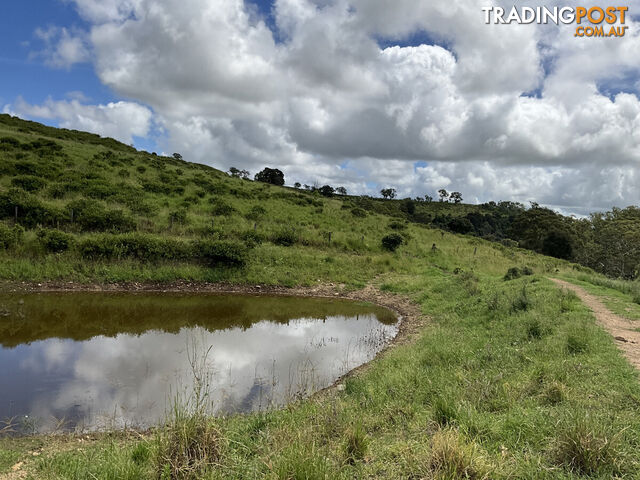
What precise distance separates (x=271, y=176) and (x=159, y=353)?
63002mm

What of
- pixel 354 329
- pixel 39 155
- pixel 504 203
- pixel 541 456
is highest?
pixel 504 203

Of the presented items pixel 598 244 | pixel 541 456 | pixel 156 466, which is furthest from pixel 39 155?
pixel 598 244

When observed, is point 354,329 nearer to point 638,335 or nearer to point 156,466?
point 638,335

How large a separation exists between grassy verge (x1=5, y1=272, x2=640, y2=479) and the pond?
848 mm

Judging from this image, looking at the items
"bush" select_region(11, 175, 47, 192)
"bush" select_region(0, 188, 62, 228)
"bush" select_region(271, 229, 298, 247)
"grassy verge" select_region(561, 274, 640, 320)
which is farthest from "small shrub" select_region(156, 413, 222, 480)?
A: "bush" select_region(11, 175, 47, 192)

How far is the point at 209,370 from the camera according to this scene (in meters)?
8.80

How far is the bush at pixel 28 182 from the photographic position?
22.6m

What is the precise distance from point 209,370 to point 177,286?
879 centimetres

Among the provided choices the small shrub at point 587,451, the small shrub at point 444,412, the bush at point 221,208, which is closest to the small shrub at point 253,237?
the bush at point 221,208

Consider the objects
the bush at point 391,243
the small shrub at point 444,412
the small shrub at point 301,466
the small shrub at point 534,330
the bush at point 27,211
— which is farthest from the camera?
the bush at point 391,243

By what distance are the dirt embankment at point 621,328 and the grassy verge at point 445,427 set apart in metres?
0.31

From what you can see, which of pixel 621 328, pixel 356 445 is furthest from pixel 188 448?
pixel 621 328

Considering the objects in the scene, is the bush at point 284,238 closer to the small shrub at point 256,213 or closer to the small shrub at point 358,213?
the small shrub at point 256,213

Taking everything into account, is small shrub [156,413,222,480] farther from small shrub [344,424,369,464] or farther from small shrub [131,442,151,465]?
small shrub [344,424,369,464]
